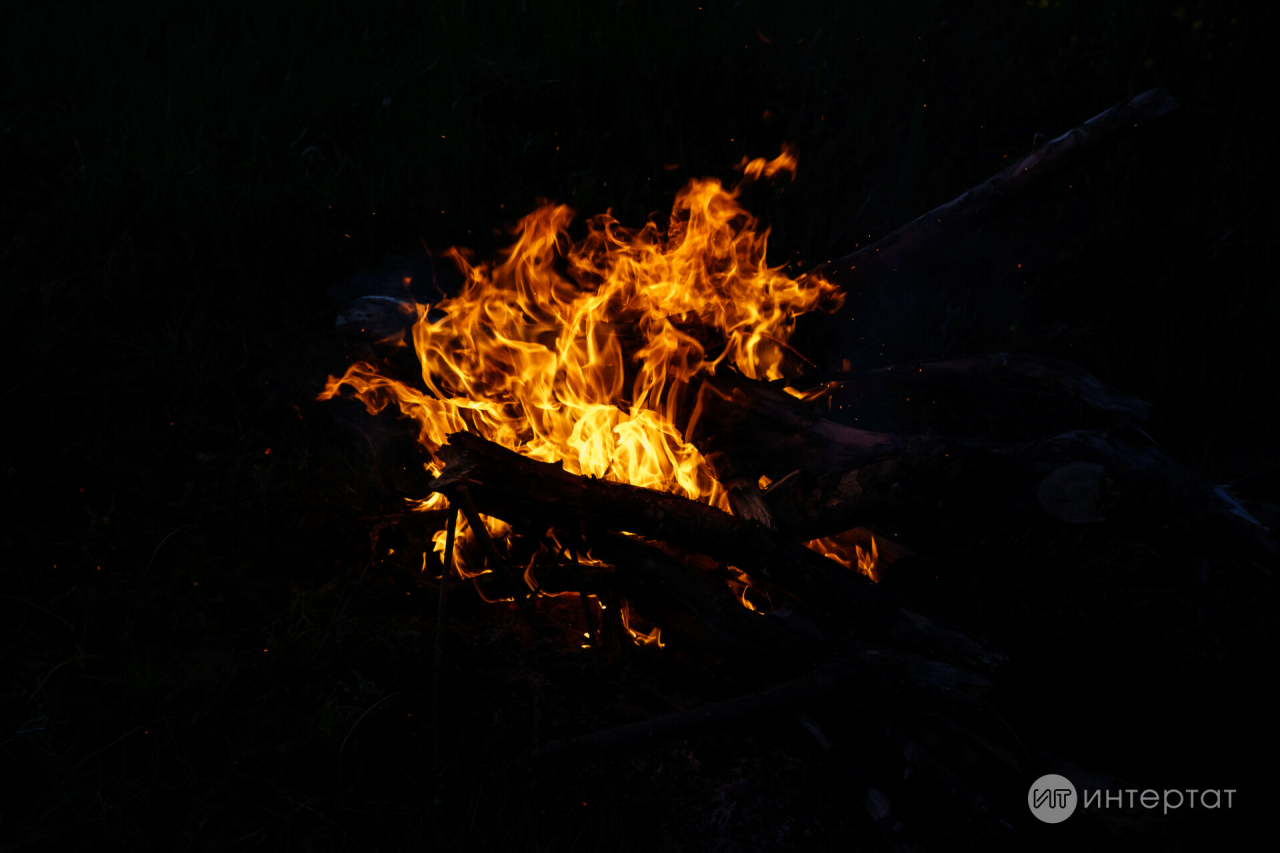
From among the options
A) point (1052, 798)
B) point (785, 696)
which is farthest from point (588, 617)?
point (1052, 798)

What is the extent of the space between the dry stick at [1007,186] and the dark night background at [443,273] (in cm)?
42

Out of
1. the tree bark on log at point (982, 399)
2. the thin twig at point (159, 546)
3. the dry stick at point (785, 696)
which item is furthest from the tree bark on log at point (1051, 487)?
the thin twig at point (159, 546)

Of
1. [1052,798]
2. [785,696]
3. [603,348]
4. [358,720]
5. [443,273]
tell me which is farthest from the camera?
[443,273]

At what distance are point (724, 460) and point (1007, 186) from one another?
1.86 m

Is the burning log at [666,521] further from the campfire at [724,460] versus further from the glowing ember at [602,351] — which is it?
the glowing ember at [602,351]

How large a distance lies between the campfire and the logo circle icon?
196 mm

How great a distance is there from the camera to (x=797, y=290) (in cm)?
409

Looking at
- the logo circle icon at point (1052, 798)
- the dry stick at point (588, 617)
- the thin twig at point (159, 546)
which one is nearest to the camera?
the logo circle icon at point (1052, 798)

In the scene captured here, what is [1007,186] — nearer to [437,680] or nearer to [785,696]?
[785,696]

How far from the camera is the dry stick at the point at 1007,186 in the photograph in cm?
333

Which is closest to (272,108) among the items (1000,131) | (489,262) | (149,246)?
(149,246)

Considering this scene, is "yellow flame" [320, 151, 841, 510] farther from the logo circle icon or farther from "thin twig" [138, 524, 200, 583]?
the logo circle icon

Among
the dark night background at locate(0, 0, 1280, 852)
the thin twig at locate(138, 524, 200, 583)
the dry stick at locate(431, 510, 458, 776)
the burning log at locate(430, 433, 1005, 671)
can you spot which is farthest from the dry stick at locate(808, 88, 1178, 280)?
the thin twig at locate(138, 524, 200, 583)

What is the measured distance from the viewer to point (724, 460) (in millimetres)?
3176
